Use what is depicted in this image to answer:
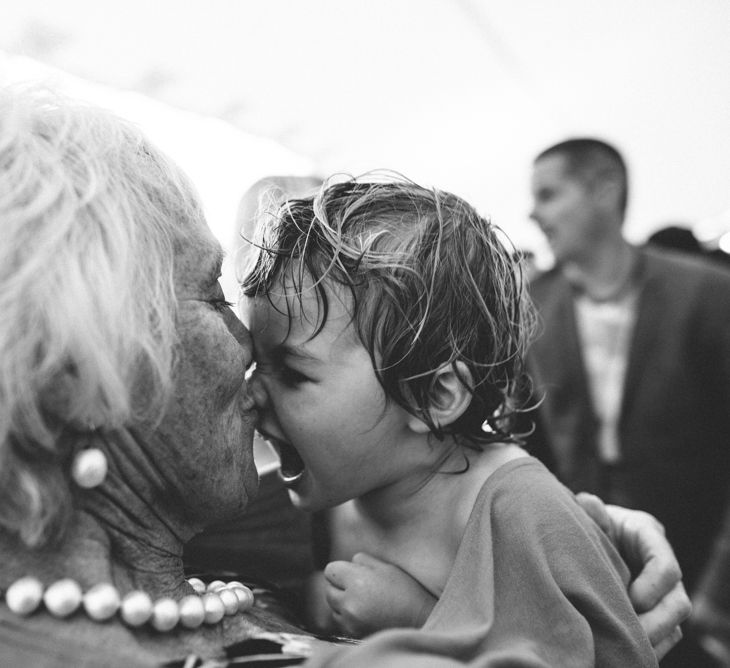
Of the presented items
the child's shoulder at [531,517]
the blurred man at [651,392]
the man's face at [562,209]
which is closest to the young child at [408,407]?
the child's shoulder at [531,517]

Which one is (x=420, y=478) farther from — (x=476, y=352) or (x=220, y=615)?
(x=220, y=615)

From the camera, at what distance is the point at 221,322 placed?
106 cm

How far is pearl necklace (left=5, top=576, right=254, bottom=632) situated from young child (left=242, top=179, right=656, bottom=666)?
305mm

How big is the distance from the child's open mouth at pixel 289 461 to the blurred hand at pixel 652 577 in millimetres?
542

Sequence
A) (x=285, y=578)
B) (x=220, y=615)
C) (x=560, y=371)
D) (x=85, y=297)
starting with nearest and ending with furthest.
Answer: (x=85, y=297) → (x=220, y=615) → (x=285, y=578) → (x=560, y=371)

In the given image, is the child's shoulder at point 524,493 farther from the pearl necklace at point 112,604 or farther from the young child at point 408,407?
the pearl necklace at point 112,604

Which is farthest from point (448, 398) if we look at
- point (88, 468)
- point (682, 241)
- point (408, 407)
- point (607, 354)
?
point (682, 241)

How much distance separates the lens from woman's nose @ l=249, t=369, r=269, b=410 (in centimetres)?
127

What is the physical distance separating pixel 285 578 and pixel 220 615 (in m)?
0.57

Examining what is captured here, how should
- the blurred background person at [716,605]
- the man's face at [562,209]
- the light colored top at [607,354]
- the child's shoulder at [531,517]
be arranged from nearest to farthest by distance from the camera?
1. the child's shoulder at [531,517]
2. the blurred background person at [716,605]
3. the light colored top at [607,354]
4. the man's face at [562,209]

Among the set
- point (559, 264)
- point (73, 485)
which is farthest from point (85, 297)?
Result: point (559, 264)

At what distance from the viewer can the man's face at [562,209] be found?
10.7 ft

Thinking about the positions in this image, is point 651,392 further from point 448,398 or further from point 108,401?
point 108,401

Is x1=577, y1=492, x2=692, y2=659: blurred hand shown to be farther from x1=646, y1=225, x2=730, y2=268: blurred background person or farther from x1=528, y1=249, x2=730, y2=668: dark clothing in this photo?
x1=646, y1=225, x2=730, y2=268: blurred background person
